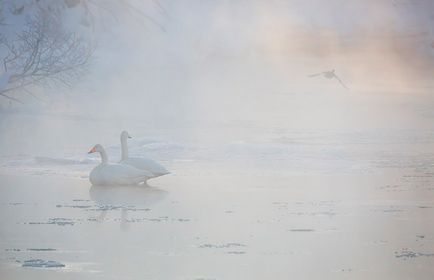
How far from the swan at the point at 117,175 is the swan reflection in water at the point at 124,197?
7cm

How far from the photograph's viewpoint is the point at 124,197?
11.5 metres

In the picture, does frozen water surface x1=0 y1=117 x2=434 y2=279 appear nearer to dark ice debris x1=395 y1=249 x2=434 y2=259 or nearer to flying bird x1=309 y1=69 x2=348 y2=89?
dark ice debris x1=395 y1=249 x2=434 y2=259

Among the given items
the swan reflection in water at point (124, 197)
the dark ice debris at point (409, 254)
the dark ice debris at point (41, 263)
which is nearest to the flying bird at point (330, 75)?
the swan reflection in water at point (124, 197)

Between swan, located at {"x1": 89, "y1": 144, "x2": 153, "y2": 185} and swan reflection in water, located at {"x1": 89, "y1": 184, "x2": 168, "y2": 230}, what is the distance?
67 millimetres

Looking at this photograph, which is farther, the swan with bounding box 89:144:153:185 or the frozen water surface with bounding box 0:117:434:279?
the swan with bounding box 89:144:153:185

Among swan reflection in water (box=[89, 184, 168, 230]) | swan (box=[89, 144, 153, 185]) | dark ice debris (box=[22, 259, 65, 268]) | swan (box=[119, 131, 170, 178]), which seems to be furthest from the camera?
swan (box=[119, 131, 170, 178])

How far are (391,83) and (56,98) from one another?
374 inches

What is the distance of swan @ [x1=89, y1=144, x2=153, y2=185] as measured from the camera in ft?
39.9

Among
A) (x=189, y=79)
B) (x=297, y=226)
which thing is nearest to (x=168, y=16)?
(x=189, y=79)

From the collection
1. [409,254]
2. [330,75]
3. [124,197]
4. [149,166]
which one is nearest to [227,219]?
[124,197]

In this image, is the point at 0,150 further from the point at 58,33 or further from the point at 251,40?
the point at 251,40

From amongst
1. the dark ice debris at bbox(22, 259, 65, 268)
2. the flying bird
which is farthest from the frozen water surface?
the flying bird

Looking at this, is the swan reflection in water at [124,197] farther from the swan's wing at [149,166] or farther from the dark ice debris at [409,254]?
the dark ice debris at [409,254]

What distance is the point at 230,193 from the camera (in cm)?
1174
